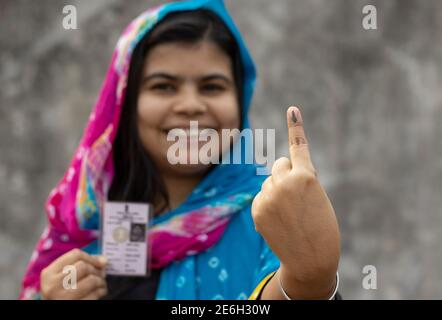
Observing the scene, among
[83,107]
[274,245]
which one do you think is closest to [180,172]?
[274,245]

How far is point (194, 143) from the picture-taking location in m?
1.11

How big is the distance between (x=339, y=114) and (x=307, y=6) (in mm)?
416

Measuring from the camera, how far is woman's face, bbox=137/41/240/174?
1.11m

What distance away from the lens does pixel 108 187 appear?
124 centimetres

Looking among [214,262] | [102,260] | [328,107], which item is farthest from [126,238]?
[328,107]

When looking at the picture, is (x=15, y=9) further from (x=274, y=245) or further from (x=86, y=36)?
(x=274, y=245)

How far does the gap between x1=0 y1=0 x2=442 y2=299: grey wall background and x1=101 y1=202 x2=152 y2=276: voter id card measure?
1196mm

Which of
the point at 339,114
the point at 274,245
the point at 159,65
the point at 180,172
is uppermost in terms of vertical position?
the point at 339,114

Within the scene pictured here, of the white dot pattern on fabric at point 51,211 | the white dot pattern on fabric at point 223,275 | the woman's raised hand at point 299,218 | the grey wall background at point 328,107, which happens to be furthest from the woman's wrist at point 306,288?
the grey wall background at point 328,107

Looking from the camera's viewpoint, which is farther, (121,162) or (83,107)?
(83,107)

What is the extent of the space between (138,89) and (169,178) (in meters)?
0.18

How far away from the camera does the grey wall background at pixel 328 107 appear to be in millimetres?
2229

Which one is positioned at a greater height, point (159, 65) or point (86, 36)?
point (86, 36)

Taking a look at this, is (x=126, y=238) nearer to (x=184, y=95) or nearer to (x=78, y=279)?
(x=78, y=279)
